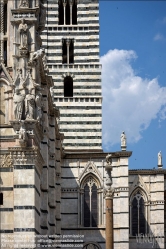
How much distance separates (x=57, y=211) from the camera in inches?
1550

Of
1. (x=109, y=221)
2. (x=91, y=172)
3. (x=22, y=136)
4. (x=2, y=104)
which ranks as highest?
(x=91, y=172)

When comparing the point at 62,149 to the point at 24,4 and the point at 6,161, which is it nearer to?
the point at 24,4

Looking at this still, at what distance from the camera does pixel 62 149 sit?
42.8 meters

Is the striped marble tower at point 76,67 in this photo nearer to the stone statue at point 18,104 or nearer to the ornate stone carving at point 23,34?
the ornate stone carving at point 23,34

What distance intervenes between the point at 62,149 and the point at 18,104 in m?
14.2

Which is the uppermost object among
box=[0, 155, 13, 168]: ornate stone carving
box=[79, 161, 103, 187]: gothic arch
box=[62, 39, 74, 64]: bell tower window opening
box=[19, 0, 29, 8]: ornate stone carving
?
box=[62, 39, 74, 64]: bell tower window opening

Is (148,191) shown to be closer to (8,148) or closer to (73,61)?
(73,61)

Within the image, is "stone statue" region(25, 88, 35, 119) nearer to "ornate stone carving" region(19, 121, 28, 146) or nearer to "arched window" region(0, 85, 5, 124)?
"ornate stone carving" region(19, 121, 28, 146)

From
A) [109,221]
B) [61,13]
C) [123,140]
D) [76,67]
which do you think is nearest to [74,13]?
[61,13]

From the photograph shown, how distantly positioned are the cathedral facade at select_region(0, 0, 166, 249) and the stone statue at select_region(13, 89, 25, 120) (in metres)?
0.04

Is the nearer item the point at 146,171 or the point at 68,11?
the point at 146,171

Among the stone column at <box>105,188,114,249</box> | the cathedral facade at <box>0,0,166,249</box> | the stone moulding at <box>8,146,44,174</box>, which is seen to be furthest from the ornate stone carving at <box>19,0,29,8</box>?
the stone column at <box>105,188,114,249</box>

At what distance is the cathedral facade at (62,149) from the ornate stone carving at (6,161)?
38mm

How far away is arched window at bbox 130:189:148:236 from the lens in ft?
148
